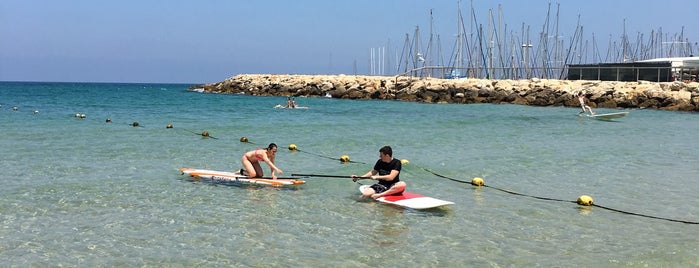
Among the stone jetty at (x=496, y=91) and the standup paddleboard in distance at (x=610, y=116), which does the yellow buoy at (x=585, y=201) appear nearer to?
the standup paddleboard in distance at (x=610, y=116)

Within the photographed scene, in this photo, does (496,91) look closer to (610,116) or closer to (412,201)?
(610,116)

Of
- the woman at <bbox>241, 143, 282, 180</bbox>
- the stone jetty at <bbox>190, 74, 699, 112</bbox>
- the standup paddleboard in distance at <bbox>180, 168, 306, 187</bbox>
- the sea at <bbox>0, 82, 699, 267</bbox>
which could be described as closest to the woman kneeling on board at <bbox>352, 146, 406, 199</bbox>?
the sea at <bbox>0, 82, 699, 267</bbox>

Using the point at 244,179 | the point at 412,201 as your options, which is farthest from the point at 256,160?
the point at 412,201

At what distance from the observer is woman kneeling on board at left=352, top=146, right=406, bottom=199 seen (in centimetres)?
1325

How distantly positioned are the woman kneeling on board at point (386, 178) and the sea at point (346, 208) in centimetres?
40

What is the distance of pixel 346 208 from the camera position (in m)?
12.8

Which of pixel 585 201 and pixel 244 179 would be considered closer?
pixel 585 201

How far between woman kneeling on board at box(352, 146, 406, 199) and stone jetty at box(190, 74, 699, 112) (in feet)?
139

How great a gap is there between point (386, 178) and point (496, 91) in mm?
51188

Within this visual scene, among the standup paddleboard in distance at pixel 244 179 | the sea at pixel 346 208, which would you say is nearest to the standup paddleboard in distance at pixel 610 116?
the sea at pixel 346 208

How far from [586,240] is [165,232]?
264 inches

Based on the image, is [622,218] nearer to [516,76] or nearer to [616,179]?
[616,179]

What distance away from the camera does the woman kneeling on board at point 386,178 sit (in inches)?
522

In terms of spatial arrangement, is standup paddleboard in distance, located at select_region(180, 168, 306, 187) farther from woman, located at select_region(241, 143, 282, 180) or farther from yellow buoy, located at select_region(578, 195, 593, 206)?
yellow buoy, located at select_region(578, 195, 593, 206)
